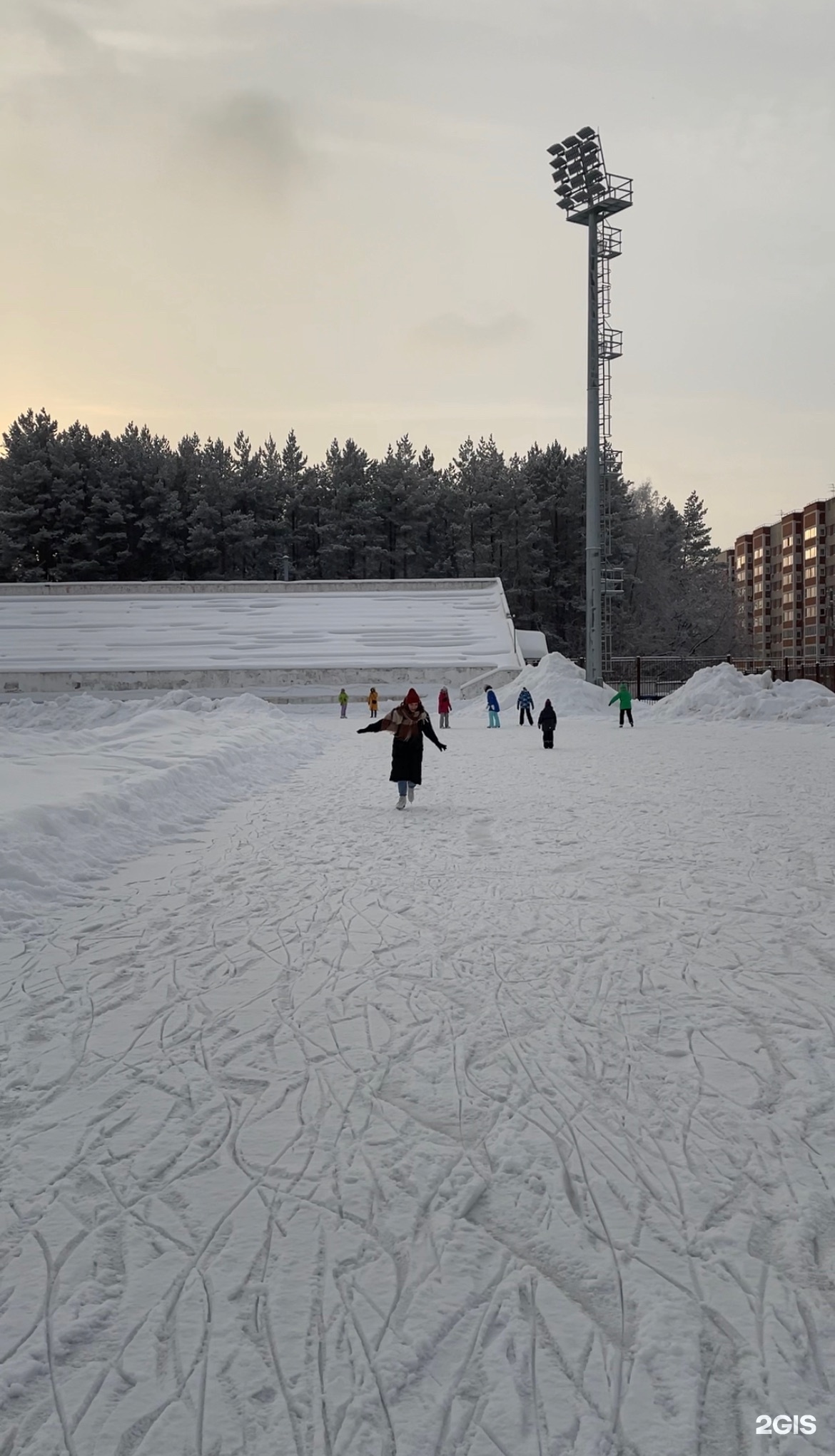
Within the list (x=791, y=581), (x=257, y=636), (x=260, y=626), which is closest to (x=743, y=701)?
(x=257, y=636)

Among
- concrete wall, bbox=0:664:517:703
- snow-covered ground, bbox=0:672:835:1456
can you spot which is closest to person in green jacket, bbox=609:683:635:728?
concrete wall, bbox=0:664:517:703

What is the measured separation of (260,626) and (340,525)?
22609 millimetres

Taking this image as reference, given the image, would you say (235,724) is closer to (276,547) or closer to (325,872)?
(325,872)

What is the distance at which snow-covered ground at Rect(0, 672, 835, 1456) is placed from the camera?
2.12 meters

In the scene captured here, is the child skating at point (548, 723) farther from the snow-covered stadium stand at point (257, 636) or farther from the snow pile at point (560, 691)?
the snow-covered stadium stand at point (257, 636)

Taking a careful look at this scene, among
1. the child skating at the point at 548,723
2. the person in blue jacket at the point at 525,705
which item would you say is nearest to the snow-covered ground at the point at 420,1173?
the child skating at the point at 548,723

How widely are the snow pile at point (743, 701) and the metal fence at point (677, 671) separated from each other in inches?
146

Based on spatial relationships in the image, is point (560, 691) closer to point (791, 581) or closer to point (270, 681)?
point (270, 681)

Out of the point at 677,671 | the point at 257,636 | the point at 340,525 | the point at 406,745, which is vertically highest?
the point at 340,525

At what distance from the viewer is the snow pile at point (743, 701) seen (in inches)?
995

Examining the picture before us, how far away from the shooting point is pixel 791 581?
4847 inches

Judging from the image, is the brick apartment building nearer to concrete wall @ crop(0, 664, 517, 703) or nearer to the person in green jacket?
concrete wall @ crop(0, 664, 517, 703)

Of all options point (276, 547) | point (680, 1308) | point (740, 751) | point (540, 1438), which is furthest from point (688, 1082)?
point (276, 547)

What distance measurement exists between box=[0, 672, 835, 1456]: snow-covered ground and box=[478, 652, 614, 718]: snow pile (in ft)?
76.6
